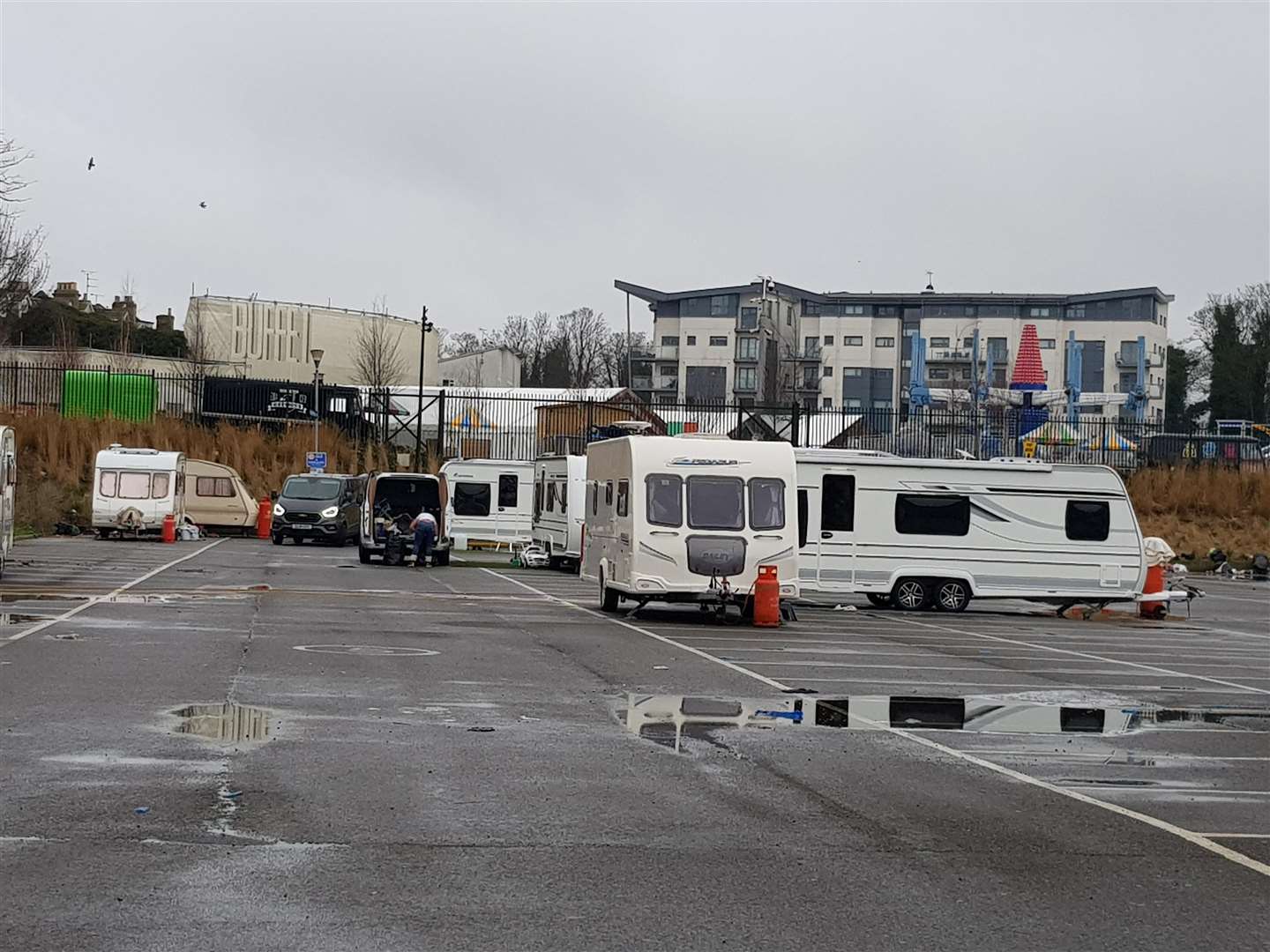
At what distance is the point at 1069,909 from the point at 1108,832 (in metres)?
1.89

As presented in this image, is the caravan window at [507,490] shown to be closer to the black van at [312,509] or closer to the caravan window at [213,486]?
the black van at [312,509]

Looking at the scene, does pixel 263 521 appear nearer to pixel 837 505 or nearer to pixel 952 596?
pixel 837 505

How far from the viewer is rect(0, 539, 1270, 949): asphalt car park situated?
6617 millimetres

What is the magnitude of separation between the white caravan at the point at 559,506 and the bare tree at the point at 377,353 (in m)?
48.1

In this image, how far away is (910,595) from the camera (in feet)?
97.1

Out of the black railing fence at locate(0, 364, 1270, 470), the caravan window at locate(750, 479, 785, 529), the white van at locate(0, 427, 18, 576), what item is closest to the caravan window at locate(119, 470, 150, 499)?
the black railing fence at locate(0, 364, 1270, 470)

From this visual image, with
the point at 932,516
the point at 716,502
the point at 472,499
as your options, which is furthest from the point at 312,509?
the point at 716,502

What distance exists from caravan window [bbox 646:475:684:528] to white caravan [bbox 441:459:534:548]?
69.0 ft

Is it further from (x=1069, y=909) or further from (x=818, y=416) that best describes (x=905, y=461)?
(x=818, y=416)

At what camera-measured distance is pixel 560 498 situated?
124ft

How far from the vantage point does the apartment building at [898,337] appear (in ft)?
363

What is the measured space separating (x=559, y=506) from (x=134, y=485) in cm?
1523

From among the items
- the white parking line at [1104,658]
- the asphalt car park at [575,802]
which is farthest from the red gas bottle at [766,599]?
the asphalt car park at [575,802]

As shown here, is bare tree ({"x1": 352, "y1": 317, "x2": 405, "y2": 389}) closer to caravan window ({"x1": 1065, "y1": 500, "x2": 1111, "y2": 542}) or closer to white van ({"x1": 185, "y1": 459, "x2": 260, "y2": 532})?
white van ({"x1": 185, "y1": 459, "x2": 260, "y2": 532})
